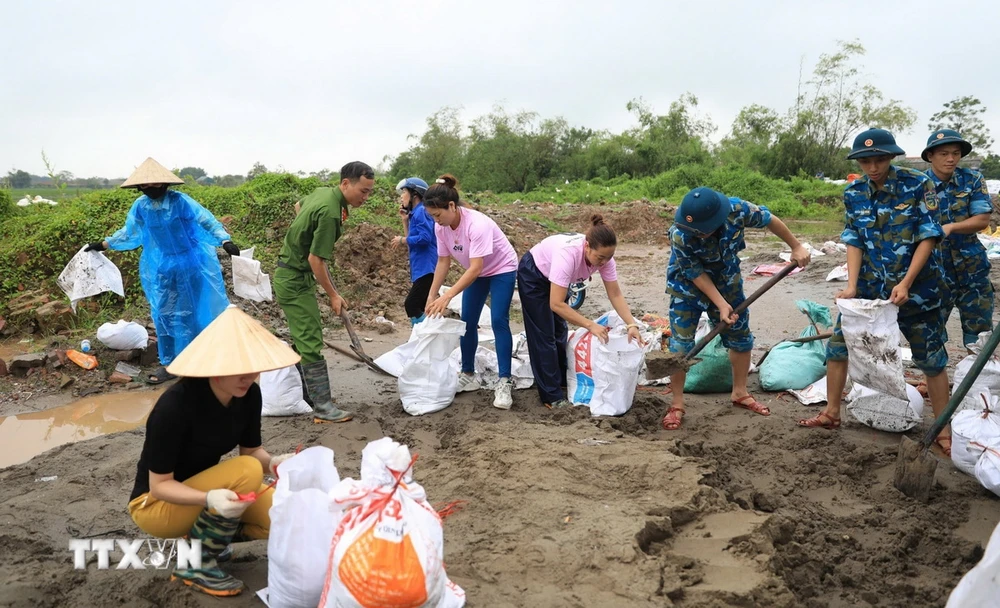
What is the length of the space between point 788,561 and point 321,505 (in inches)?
68.0

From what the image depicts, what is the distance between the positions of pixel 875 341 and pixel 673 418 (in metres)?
1.19

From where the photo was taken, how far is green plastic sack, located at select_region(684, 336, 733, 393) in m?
4.95

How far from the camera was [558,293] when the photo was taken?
4336 millimetres

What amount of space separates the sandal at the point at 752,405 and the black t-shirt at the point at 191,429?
311cm

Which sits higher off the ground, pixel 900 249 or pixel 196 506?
pixel 900 249

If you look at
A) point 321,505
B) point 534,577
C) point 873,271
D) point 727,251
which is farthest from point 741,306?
point 321,505

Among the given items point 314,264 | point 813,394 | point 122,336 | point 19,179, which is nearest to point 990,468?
point 813,394

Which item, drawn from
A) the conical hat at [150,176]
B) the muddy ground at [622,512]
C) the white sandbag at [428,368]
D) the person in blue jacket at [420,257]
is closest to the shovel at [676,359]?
the muddy ground at [622,512]

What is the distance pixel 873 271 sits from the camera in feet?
12.7

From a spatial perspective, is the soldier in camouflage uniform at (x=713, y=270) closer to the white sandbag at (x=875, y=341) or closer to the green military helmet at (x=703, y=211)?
the green military helmet at (x=703, y=211)

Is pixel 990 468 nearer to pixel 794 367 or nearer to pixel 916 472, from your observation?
pixel 916 472

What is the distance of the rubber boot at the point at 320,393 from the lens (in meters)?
4.59

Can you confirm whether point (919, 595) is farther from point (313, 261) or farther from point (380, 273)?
point (380, 273)

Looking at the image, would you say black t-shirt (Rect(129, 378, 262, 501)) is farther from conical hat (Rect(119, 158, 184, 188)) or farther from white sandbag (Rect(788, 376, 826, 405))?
white sandbag (Rect(788, 376, 826, 405))
